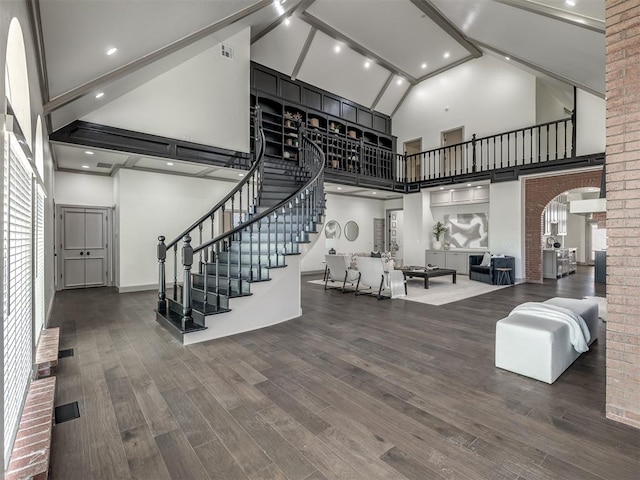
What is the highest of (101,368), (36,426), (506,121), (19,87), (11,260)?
(506,121)

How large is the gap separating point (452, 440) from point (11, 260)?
2764mm

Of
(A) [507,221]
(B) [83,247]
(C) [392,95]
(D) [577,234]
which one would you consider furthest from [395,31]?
(D) [577,234]

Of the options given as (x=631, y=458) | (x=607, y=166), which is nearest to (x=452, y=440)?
(x=631, y=458)

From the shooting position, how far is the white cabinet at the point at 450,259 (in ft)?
32.9

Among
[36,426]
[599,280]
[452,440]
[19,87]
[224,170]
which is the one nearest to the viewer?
[36,426]

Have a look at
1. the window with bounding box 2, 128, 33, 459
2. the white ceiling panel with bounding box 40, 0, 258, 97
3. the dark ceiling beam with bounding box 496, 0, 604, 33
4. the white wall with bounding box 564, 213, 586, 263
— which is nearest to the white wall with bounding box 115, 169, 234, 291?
the white ceiling panel with bounding box 40, 0, 258, 97

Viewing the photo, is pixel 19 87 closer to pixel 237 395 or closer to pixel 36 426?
pixel 36 426

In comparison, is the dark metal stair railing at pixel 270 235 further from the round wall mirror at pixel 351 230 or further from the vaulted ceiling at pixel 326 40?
the round wall mirror at pixel 351 230

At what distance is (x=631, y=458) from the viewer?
1.76 m

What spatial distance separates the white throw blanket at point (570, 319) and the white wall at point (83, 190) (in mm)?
8843

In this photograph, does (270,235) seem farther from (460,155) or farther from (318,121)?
(460,155)

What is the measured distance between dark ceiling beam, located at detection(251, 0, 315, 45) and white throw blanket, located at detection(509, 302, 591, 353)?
820cm

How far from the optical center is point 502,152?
933 cm

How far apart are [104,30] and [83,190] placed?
5704mm
